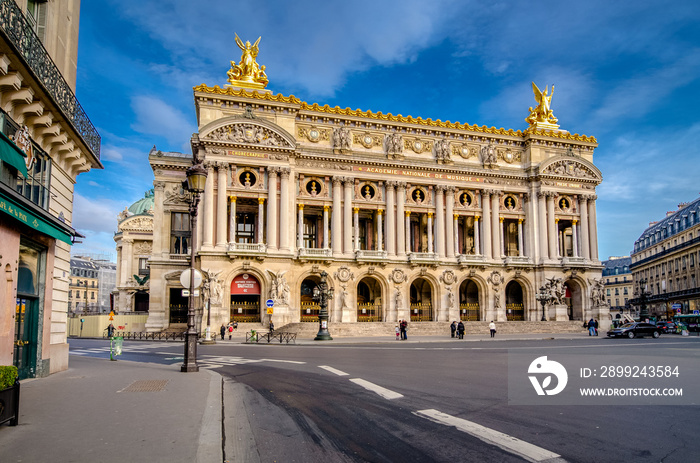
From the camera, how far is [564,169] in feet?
202

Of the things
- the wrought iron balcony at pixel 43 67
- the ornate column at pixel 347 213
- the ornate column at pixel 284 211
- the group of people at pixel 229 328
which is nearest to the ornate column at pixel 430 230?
the ornate column at pixel 347 213

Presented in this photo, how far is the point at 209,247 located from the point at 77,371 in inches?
1264

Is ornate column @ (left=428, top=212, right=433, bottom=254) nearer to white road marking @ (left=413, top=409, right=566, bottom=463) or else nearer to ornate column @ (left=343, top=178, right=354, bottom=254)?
ornate column @ (left=343, top=178, right=354, bottom=254)

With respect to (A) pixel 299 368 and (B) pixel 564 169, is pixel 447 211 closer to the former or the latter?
(B) pixel 564 169

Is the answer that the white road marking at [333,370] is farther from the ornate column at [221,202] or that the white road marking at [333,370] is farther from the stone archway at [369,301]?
the stone archway at [369,301]

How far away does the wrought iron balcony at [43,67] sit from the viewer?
36.5 ft

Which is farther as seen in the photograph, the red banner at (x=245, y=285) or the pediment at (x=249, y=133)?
the pediment at (x=249, y=133)

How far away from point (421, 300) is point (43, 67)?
5049 centimetres

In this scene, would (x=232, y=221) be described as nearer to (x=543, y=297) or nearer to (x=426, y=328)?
(x=426, y=328)

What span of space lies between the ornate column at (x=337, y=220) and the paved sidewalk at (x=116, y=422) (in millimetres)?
39430

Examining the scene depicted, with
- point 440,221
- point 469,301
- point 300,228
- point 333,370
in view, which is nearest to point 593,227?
point 469,301

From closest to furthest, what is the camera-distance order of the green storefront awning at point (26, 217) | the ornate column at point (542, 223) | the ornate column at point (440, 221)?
the green storefront awning at point (26, 217)
the ornate column at point (440, 221)
the ornate column at point (542, 223)

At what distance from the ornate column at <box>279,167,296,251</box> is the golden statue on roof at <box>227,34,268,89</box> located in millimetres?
9619

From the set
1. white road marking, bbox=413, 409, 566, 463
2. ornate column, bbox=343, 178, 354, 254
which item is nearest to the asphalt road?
Result: white road marking, bbox=413, 409, 566, 463
